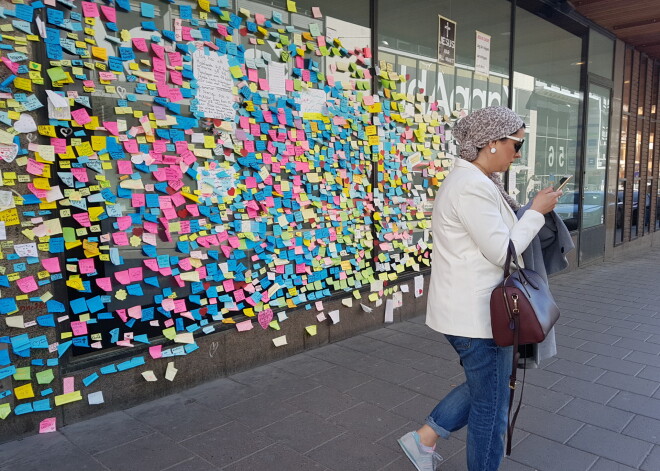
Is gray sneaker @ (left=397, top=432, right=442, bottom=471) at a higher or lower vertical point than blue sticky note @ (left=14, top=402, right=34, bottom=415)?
lower

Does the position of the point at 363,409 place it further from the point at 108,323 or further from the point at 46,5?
the point at 46,5

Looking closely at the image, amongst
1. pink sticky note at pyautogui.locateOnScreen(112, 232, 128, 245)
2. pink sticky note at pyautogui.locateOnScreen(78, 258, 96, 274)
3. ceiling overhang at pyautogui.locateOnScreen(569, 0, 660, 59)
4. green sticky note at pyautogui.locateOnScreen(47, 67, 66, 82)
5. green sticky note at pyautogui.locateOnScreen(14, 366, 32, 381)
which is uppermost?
ceiling overhang at pyautogui.locateOnScreen(569, 0, 660, 59)

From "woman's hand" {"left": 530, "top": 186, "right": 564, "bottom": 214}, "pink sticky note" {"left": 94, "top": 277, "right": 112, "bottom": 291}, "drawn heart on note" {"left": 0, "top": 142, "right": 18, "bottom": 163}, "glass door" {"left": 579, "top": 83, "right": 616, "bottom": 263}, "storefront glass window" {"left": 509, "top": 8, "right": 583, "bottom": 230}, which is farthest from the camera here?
"glass door" {"left": 579, "top": 83, "right": 616, "bottom": 263}

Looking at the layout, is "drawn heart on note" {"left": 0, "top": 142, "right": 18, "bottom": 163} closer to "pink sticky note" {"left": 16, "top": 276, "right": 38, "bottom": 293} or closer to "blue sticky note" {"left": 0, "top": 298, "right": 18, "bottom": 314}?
"pink sticky note" {"left": 16, "top": 276, "right": 38, "bottom": 293}

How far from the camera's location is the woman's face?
7.44 ft

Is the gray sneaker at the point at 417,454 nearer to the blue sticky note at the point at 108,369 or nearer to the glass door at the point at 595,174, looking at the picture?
the blue sticky note at the point at 108,369

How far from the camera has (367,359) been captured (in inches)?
171

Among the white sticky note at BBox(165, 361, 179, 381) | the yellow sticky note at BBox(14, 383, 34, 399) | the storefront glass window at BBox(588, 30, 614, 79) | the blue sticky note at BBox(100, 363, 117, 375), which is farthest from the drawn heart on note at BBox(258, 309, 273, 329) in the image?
Result: the storefront glass window at BBox(588, 30, 614, 79)

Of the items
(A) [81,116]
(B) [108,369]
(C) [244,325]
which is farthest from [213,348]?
(A) [81,116]

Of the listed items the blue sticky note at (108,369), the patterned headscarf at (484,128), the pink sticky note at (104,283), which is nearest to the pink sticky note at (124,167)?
the pink sticky note at (104,283)

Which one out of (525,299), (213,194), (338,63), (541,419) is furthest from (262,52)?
(541,419)

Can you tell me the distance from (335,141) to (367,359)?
191 cm

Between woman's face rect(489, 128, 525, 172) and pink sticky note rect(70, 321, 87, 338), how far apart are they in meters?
2.53

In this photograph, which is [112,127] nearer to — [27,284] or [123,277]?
[123,277]
